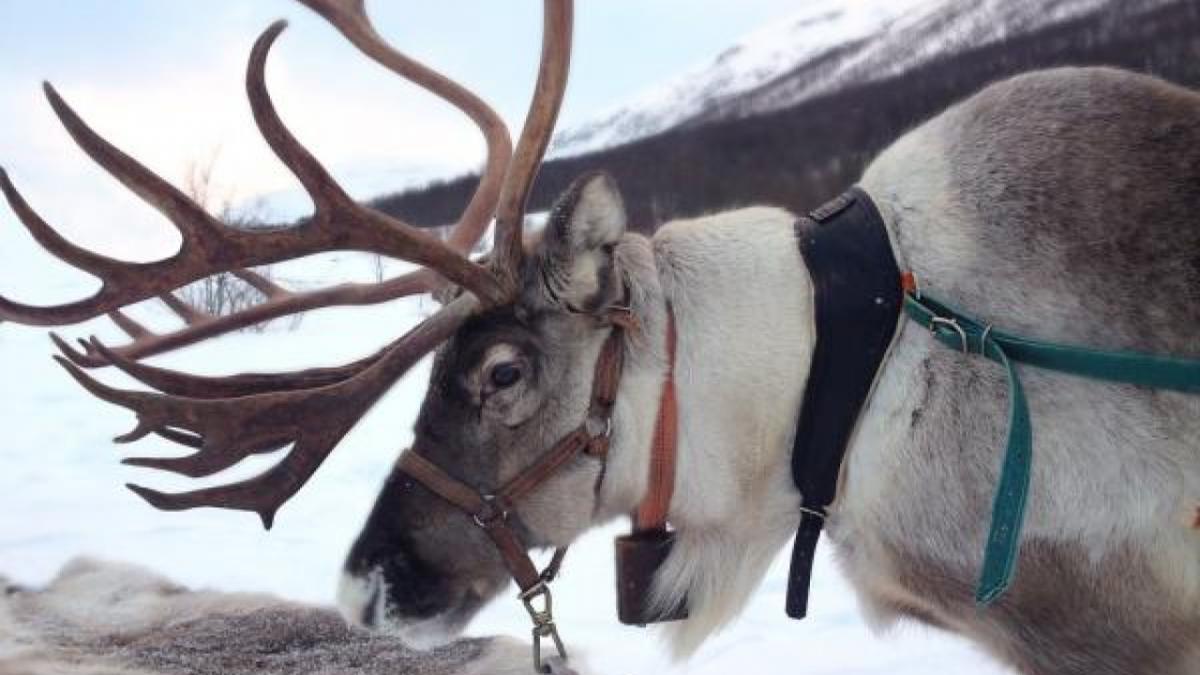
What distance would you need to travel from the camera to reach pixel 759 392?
2.17 meters

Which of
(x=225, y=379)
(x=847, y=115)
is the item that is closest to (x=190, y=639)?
(x=225, y=379)

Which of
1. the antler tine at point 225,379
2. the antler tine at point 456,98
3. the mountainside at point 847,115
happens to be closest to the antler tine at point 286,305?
the antler tine at point 456,98

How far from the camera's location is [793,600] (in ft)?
7.57

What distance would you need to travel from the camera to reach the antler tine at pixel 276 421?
2223 mm

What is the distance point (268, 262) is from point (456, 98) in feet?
3.55

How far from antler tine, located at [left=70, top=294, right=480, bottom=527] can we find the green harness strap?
1.03 metres

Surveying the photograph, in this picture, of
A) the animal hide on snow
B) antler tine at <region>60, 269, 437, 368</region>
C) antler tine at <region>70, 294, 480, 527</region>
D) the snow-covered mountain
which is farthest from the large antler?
the snow-covered mountain

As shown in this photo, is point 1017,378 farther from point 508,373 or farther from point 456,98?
point 456,98

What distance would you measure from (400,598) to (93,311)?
3.15 feet

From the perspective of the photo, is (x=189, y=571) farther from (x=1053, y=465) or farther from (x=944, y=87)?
(x=944, y=87)

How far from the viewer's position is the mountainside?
10859 mm

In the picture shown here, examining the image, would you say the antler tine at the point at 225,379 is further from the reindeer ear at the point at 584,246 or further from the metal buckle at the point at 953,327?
the metal buckle at the point at 953,327

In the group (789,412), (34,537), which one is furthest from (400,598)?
(34,537)

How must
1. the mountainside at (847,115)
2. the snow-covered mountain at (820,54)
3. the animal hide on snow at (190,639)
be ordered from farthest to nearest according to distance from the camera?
the snow-covered mountain at (820,54), the mountainside at (847,115), the animal hide on snow at (190,639)
